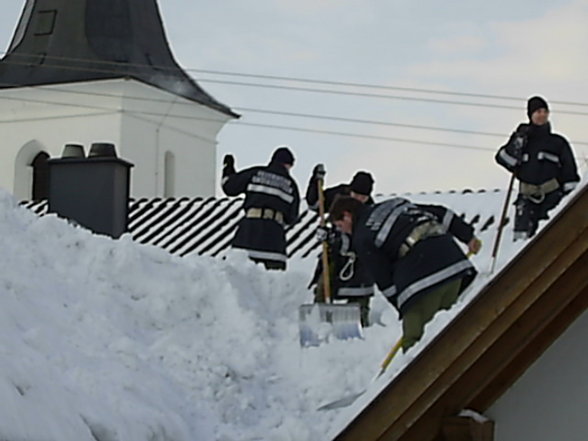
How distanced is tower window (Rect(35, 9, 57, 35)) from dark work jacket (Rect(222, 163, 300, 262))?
830 inches

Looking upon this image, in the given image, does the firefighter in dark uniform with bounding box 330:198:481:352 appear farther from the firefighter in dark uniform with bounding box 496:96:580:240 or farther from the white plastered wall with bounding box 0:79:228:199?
the white plastered wall with bounding box 0:79:228:199

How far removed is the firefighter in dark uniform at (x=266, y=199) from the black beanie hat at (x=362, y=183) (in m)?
2.17

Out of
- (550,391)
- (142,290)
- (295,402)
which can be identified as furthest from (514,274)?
(142,290)

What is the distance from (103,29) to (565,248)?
26826 mm

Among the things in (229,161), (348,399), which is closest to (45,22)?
(229,161)

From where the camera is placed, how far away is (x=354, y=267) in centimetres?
967

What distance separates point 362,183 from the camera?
→ 8430mm

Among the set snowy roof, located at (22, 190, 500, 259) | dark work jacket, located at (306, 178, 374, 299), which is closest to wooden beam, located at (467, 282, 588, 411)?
dark work jacket, located at (306, 178, 374, 299)

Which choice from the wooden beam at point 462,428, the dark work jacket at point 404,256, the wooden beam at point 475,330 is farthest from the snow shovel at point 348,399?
the wooden beam at point 475,330

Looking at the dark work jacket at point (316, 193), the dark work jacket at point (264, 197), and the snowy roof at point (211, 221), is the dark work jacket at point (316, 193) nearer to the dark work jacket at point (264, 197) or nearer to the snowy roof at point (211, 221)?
the dark work jacket at point (264, 197)

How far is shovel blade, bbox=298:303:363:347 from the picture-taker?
878cm

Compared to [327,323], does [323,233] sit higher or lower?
higher

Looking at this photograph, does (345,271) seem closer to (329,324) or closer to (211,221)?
(329,324)

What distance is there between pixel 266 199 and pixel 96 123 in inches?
805
